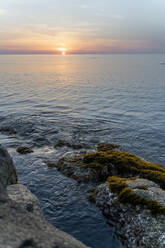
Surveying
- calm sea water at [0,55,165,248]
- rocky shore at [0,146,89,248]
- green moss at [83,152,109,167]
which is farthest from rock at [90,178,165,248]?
rocky shore at [0,146,89,248]

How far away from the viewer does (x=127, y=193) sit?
35.5 ft

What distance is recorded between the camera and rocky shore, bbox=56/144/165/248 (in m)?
9.24

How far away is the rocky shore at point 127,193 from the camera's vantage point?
924 centimetres

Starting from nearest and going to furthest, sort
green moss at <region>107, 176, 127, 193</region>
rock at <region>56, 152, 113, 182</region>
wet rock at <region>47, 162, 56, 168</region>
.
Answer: green moss at <region>107, 176, 127, 193</region>
rock at <region>56, 152, 113, 182</region>
wet rock at <region>47, 162, 56, 168</region>

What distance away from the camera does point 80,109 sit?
129 ft

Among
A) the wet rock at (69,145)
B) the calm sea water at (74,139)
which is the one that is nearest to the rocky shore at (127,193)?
the calm sea water at (74,139)

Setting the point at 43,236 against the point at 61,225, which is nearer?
the point at 43,236

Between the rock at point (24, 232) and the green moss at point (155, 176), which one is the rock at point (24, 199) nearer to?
the rock at point (24, 232)

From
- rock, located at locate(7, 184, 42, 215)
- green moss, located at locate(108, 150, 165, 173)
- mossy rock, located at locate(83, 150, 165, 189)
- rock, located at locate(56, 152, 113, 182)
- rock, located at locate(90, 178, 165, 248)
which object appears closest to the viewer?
rock, located at locate(90, 178, 165, 248)

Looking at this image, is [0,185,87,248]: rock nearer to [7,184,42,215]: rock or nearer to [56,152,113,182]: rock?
[7,184,42,215]: rock

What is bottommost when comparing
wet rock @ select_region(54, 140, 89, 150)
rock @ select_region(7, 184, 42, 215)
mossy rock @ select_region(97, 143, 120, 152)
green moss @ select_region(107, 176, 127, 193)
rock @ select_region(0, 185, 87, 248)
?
mossy rock @ select_region(97, 143, 120, 152)

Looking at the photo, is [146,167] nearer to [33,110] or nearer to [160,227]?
[160,227]

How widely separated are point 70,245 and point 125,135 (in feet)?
67.6

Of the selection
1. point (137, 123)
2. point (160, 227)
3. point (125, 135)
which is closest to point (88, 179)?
point (160, 227)
